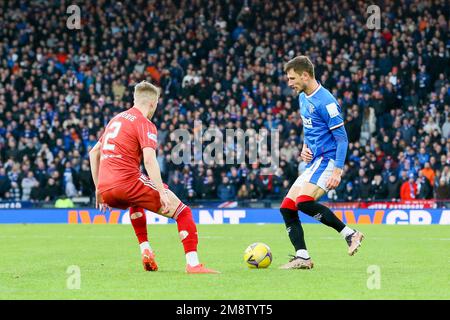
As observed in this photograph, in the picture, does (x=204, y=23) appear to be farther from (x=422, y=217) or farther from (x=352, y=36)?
(x=422, y=217)

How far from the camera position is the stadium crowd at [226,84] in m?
26.9

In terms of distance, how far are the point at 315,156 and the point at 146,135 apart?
89.2 inches

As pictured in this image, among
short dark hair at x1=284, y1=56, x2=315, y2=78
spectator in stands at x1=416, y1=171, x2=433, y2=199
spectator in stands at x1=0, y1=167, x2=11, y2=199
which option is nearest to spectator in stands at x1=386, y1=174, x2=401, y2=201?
spectator in stands at x1=416, y1=171, x2=433, y2=199

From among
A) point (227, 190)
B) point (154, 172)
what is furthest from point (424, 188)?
point (154, 172)

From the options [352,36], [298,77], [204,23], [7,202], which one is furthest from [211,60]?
[298,77]

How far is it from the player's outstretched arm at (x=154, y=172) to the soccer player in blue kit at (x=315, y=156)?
6.17 ft

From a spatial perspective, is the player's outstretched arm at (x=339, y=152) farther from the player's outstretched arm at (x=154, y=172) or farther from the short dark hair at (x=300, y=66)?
the player's outstretched arm at (x=154, y=172)

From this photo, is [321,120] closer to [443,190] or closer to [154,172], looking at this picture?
[154,172]

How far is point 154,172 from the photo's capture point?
31.4 ft

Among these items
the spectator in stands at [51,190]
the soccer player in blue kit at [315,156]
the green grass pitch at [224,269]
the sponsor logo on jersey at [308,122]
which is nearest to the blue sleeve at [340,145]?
the soccer player in blue kit at [315,156]

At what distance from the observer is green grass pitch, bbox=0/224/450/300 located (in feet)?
27.2

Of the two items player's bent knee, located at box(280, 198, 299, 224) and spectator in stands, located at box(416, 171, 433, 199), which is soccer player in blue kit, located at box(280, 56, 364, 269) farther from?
spectator in stands, located at box(416, 171, 433, 199)

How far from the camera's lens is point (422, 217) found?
24.8 m

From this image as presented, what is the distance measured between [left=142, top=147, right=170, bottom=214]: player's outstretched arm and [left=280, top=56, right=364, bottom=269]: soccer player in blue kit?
188 cm
